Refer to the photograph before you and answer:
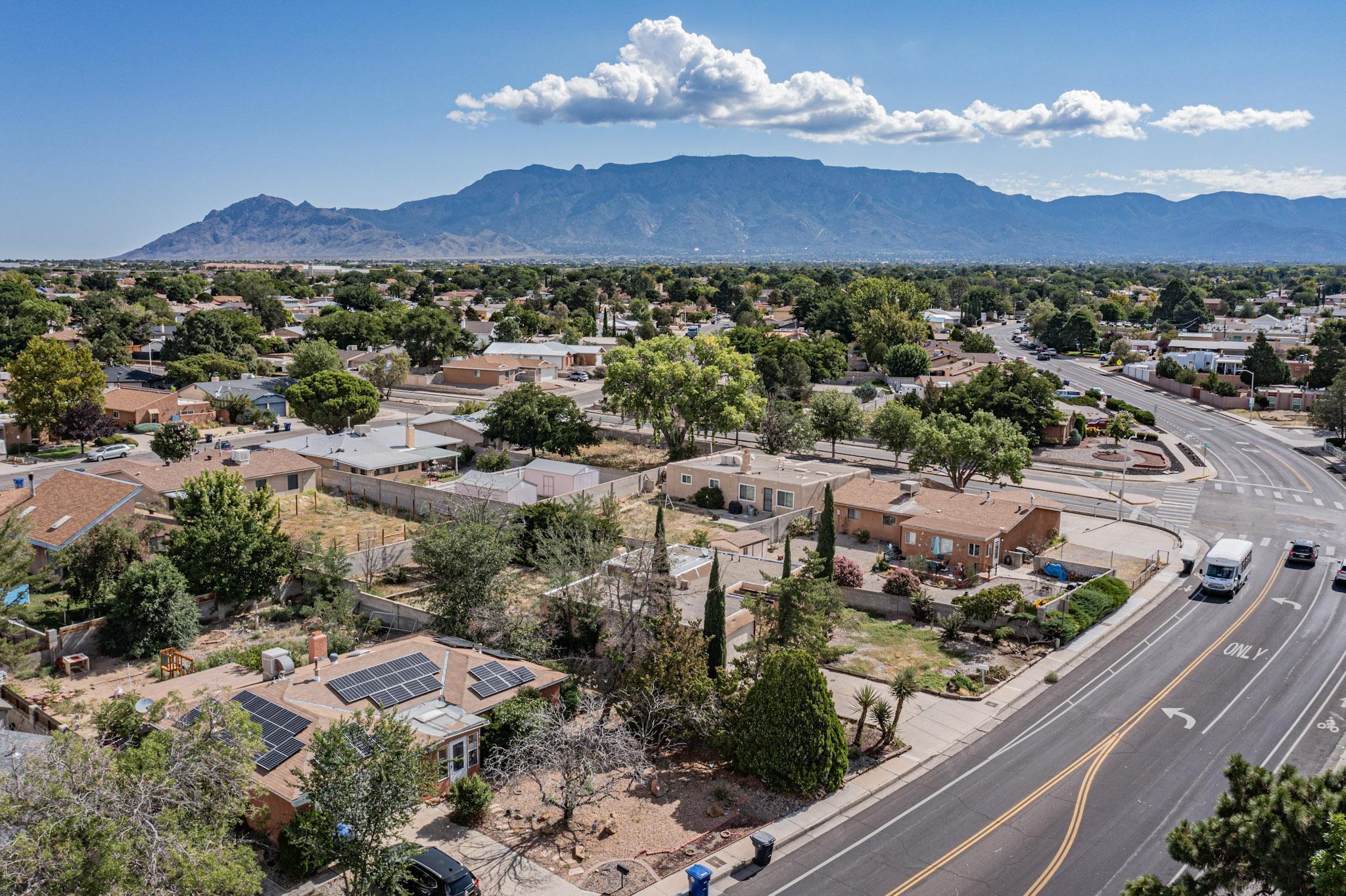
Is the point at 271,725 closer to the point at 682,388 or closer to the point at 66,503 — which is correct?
the point at 66,503

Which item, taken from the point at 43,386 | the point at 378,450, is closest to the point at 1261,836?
the point at 378,450

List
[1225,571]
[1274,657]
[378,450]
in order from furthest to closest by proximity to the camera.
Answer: [378,450] < [1225,571] < [1274,657]

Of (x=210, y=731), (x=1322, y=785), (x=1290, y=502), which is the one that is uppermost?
(x=1322, y=785)

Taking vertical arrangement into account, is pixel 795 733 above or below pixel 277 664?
below

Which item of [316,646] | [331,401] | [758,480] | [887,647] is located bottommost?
[887,647]

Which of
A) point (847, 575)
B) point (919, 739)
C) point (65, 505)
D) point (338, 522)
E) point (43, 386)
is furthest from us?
point (43, 386)

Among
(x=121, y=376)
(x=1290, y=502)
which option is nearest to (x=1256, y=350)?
(x=1290, y=502)

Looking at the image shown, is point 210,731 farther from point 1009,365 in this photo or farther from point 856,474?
→ point 1009,365
